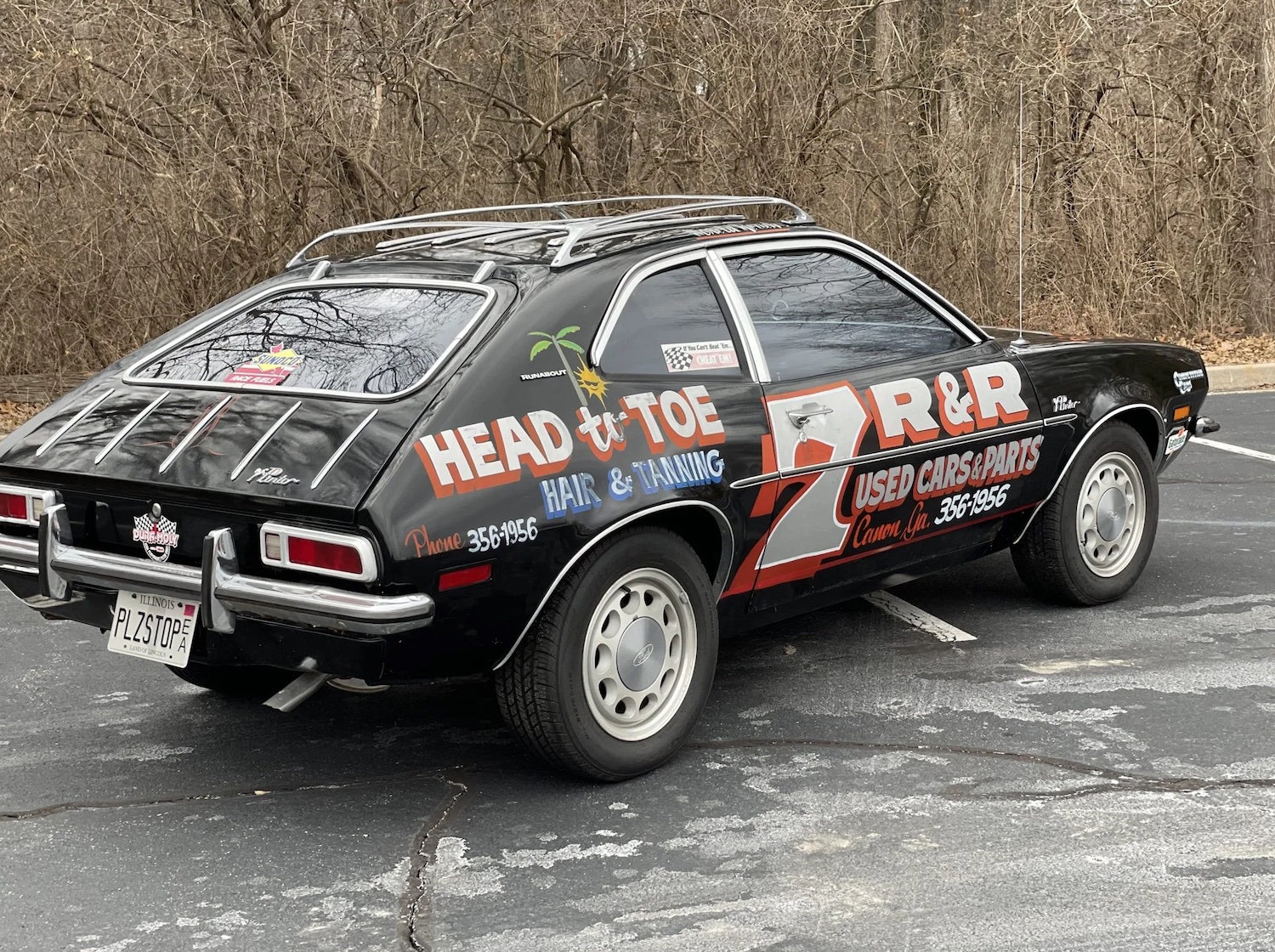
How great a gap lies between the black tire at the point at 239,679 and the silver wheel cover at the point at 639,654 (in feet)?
4.56

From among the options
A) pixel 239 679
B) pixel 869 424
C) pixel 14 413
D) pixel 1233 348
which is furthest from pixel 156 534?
pixel 1233 348

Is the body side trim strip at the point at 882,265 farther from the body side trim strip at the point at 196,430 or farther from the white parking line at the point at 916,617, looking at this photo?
the body side trim strip at the point at 196,430

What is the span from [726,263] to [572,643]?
1491 millimetres

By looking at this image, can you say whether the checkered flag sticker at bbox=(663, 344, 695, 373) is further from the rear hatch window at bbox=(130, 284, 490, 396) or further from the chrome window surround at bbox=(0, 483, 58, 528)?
the chrome window surround at bbox=(0, 483, 58, 528)

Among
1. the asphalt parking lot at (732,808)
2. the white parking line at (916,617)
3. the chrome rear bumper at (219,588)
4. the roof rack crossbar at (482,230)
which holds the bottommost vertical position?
the asphalt parking lot at (732,808)

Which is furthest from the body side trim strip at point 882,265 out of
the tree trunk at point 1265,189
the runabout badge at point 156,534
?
the tree trunk at point 1265,189

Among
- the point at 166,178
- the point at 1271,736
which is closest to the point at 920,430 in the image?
the point at 1271,736

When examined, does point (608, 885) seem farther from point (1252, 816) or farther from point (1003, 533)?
point (1003, 533)

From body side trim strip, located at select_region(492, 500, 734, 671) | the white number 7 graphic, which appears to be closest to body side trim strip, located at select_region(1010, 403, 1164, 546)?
the white number 7 graphic

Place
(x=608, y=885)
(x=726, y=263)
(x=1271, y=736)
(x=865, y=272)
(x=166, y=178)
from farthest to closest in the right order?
(x=166, y=178) → (x=865, y=272) → (x=726, y=263) → (x=1271, y=736) → (x=608, y=885)

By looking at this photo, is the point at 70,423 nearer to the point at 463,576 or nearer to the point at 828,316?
the point at 463,576

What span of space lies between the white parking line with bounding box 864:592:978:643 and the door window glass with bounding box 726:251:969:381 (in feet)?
3.63

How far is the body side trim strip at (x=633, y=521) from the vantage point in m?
3.97

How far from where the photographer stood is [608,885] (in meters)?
3.65
